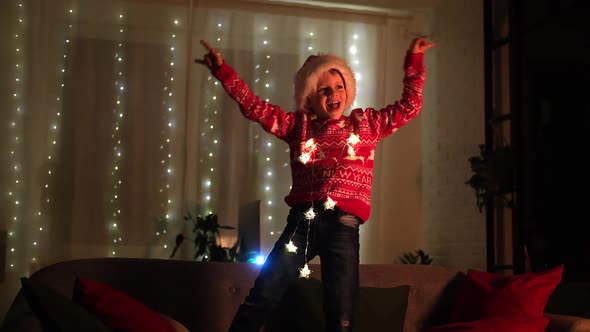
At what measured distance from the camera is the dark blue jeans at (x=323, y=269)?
1.93 m

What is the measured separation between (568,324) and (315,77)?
3.62ft

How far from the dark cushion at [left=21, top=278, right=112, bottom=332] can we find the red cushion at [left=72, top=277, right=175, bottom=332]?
0.21m

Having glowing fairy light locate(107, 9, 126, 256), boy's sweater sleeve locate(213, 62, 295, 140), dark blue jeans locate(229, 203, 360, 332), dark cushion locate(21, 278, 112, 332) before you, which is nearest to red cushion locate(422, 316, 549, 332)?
dark blue jeans locate(229, 203, 360, 332)

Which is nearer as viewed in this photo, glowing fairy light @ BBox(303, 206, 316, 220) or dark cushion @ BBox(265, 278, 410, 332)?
glowing fairy light @ BBox(303, 206, 316, 220)

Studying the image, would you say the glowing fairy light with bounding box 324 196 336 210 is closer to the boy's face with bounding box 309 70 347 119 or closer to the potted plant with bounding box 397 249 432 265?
the boy's face with bounding box 309 70 347 119

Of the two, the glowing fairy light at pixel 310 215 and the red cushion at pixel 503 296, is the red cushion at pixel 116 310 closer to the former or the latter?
the glowing fairy light at pixel 310 215

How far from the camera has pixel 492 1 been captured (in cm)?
492

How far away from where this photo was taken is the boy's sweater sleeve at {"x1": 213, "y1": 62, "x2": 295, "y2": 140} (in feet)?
6.93

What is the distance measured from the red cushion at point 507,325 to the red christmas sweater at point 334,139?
0.52m

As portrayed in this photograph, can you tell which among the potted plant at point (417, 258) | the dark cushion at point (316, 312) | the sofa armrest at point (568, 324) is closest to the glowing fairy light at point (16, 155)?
the potted plant at point (417, 258)

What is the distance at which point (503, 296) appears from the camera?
8.00ft

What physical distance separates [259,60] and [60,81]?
1.51 meters

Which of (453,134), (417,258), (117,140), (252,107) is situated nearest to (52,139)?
(117,140)

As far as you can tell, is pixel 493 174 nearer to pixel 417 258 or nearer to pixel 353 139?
pixel 417 258
